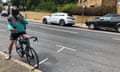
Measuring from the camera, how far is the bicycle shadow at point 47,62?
9.51m

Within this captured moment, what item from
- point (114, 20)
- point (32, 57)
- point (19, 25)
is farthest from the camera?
point (114, 20)

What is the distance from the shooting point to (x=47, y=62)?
10.5m

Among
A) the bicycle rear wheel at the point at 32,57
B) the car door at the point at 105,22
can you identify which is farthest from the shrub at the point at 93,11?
the bicycle rear wheel at the point at 32,57

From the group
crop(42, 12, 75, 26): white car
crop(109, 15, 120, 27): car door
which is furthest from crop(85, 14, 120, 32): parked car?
crop(42, 12, 75, 26): white car

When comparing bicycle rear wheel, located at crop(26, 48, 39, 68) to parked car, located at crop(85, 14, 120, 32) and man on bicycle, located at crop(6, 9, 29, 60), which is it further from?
parked car, located at crop(85, 14, 120, 32)

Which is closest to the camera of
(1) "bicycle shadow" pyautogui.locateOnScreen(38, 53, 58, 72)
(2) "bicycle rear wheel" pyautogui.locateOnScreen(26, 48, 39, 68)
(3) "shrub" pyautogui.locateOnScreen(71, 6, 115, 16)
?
(1) "bicycle shadow" pyautogui.locateOnScreen(38, 53, 58, 72)

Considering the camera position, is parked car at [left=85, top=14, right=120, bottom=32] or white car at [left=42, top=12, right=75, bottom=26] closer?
parked car at [left=85, top=14, right=120, bottom=32]

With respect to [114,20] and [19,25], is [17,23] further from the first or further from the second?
[114,20]

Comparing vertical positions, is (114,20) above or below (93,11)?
below

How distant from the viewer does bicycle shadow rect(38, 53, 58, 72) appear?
951 cm

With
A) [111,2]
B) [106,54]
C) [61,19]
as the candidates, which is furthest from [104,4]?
[106,54]

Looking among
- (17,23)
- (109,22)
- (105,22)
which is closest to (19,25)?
(17,23)

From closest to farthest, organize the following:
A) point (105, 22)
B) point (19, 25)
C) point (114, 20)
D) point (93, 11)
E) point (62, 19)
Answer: point (19, 25) → point (114, 20) → point (105, 22) → point (62, 19) → point (93, 11)

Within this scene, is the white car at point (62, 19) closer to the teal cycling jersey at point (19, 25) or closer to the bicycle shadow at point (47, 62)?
the bicycle shadow at point (47, 62)
